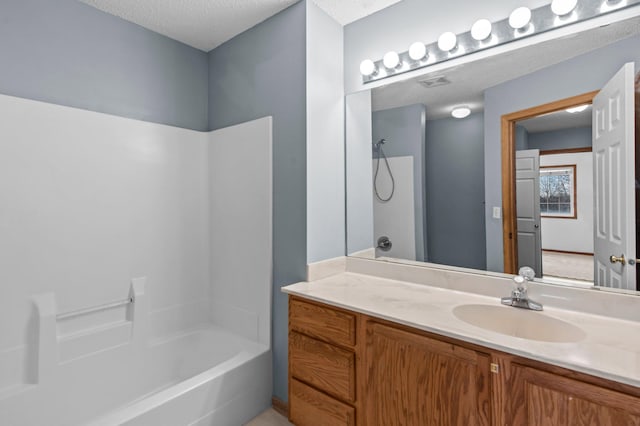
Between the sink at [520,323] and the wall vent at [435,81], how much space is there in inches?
48.4

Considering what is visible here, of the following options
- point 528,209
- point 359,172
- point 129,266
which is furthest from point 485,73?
point 129,266

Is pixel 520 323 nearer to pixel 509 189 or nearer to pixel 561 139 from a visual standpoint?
pixel 509 189

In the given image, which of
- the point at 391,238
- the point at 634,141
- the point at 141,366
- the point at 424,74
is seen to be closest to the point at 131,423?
the point at 141,366

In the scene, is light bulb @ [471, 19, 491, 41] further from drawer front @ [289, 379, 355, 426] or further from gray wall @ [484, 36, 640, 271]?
drawer front @ [289, 379, 355, 426]

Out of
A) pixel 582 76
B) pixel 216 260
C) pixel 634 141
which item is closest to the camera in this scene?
pixel 634 141

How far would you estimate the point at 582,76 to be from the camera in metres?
1.44

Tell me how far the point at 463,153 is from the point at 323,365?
53.9 inches

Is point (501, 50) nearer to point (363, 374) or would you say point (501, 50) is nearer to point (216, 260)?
point (363, 374)

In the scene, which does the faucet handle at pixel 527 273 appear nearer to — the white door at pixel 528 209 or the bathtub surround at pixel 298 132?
the white door at pixel 528 209

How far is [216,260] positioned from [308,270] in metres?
0.95

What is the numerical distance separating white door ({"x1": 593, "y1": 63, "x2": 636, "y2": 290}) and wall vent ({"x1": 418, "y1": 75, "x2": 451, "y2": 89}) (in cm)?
70

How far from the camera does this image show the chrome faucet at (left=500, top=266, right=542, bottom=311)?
1.45 m

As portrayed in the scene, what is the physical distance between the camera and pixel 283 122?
209 centimetres

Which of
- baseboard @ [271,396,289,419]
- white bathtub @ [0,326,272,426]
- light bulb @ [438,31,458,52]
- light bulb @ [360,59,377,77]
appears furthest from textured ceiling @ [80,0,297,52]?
baseboard @ [271,396,289,419]
